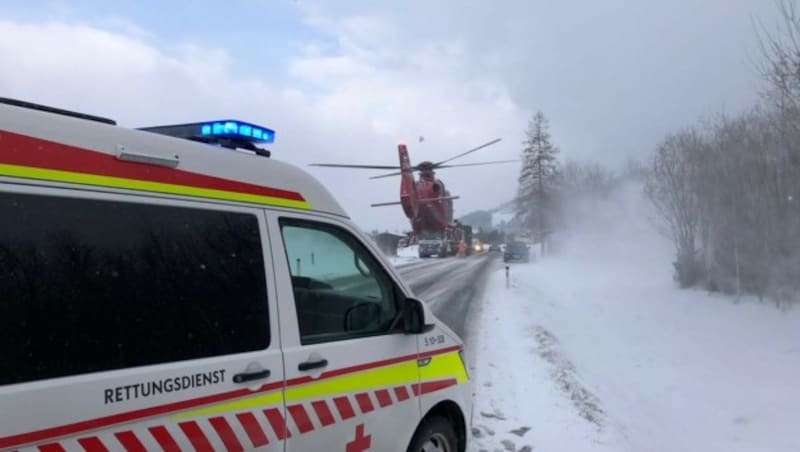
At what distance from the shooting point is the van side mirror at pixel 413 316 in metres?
3.36

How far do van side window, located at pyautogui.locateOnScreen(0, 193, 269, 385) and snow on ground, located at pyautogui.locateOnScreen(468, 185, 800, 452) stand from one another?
13.1 feet

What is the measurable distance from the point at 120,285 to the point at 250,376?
0.65m

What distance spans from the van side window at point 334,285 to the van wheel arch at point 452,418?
27.7 inches

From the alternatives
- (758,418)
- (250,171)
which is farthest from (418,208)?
(250,171)

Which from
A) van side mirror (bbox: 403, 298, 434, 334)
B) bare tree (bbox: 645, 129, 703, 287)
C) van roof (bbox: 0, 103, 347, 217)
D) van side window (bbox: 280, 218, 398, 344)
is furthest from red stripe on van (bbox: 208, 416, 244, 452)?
bare tree (bbox: 645, 129, 703, 287)

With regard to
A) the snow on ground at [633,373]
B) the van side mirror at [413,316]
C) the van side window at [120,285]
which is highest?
the van side window at [120,285]

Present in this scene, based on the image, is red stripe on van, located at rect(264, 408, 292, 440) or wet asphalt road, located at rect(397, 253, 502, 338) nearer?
red stripe on van, located at rect(264, 408, 292, 440)

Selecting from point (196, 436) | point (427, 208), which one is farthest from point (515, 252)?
point (196, 436)

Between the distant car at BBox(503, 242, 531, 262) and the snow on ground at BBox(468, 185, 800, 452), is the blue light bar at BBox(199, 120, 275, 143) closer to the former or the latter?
the snow on ground at BBox(468, 185, 800, 452)

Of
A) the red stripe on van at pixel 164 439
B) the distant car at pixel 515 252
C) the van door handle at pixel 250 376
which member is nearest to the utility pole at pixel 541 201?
the distant car at pixel 515 252

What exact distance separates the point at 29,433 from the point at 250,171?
4.47ft

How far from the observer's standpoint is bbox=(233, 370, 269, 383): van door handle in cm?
233

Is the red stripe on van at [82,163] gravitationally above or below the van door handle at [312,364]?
above

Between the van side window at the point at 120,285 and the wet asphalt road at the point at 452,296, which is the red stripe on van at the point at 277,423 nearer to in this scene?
the van side window at the point at 120,285
